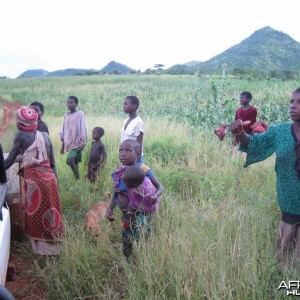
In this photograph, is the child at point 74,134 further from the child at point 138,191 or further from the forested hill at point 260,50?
the forested hill at point 260,50

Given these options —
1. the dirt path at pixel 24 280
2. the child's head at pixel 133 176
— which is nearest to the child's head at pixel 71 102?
the dirt path at pixel 24 280

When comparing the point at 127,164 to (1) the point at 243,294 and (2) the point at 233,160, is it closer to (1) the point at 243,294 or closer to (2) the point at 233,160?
(1) the point at 243,294

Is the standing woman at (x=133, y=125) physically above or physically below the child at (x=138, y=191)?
above

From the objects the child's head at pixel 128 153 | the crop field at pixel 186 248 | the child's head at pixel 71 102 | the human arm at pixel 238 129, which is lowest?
the crop field at pixel 186 248

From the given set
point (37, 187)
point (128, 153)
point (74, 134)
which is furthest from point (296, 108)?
point (74, 134)

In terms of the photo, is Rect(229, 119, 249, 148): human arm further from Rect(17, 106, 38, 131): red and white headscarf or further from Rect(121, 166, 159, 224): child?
Rect(17, 106, 38, 131): red and white headscarf

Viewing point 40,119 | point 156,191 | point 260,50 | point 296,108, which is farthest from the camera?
point 260,50

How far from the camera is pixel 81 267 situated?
336cm

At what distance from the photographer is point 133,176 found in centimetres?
304

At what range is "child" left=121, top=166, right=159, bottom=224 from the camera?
3051mm

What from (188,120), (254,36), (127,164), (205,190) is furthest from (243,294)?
(254,36)

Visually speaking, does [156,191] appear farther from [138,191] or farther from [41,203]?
[41,203]

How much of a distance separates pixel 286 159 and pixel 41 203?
8.14 feet

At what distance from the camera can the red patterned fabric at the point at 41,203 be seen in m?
3.81
